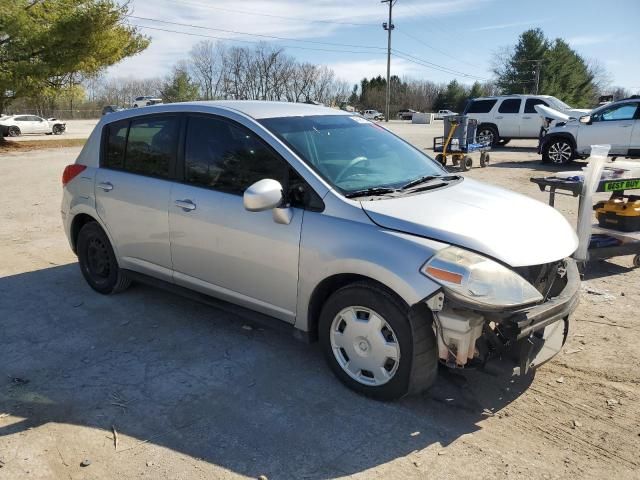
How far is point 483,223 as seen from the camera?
3043 millimetres

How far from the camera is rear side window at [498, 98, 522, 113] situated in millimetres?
20250

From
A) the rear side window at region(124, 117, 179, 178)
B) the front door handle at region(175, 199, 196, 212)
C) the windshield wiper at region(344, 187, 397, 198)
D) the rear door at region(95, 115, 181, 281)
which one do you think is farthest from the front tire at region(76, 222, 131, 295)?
the windshield wiper at region(344, 187, 397, 198)

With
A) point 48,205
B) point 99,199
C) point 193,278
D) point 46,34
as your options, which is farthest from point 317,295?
point 46,34

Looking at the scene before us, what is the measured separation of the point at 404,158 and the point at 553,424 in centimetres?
214

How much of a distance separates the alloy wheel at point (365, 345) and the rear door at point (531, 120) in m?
19.2

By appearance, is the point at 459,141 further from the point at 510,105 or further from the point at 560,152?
the point at 510,105

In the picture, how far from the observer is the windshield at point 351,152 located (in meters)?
3.48

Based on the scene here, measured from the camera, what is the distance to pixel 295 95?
84.4 meters

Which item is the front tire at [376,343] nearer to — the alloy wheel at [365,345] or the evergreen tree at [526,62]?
the alloy wheel at [365,345]

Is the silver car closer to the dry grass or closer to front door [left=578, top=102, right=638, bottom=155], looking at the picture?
front door [left=578, top=102, right=638, bottom=155]

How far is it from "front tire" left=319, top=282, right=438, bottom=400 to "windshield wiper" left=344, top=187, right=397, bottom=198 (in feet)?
1.94

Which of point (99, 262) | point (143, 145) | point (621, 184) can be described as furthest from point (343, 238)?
point (621, 184)

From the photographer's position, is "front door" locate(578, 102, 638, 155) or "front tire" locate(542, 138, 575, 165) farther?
"front tire" locate(542, 138, 575, 165)

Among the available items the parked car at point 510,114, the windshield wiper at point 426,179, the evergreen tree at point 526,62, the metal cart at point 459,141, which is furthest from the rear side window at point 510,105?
the evergreen tree at point 526,62
